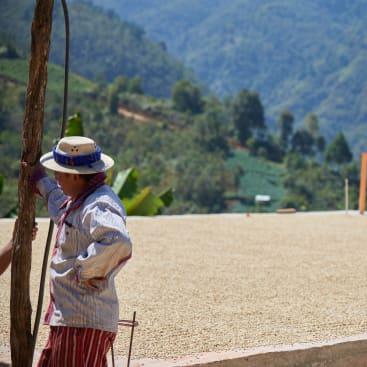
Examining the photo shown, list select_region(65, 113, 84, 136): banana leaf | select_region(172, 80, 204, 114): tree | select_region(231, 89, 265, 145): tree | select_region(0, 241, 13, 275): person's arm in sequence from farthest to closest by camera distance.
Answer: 1. select_region(231, 89, 265, 145): tree
2. select_region(172, 80, 204, 114): tree
3. select_region(65, 113, 84, 136): banana leaf
4. select_region(0, 241, 13, 275): person's arm

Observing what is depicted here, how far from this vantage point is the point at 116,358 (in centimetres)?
531

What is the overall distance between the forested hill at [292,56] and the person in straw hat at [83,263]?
126 meters

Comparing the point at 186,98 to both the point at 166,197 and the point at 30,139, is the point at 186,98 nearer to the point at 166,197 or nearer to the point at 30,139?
the point at 166,197

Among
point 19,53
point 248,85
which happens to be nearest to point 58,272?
point 19,53

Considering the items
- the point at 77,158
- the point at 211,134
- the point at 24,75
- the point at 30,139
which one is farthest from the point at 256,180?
the point at 77,158

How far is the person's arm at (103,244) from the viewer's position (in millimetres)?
3727

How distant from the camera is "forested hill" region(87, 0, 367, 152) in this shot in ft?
474

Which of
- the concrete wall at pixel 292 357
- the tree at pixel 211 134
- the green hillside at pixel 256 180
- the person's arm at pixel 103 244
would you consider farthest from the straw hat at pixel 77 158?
the tree at pixel 211 134

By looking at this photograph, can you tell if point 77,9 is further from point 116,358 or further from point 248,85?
point 116,358

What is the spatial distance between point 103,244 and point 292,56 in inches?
6946

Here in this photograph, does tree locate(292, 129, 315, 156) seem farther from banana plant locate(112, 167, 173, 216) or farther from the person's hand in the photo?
the person's hand

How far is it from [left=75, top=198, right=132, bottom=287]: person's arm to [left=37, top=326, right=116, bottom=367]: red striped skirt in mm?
220

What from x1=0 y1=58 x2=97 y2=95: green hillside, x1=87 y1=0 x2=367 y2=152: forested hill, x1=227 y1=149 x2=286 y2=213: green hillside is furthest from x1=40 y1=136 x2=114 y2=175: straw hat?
x1=87 y1=0 x2=367 y2=152: forested hill

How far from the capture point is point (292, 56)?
6993 inches
